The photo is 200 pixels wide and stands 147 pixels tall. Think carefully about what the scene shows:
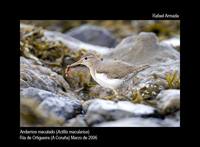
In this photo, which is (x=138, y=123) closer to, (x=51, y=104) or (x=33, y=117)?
(x=51, y=104)

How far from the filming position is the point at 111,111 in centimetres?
527

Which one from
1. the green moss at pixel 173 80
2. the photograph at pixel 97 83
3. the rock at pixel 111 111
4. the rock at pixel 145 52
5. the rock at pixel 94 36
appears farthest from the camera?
the rock at pixel 94 36

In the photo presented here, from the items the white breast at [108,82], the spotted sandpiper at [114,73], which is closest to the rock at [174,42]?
the spotted sandpiper at [114,73]

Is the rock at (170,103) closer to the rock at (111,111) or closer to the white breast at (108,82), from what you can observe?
the rock at (111,111)

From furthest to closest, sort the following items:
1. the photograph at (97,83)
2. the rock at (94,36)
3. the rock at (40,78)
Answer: the rock at (94,36)
the rock at (40,78)
the photograph at (97,83)

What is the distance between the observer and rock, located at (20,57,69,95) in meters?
6.18

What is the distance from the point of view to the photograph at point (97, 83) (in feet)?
17.7

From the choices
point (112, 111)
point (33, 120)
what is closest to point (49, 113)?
point (33, 120)

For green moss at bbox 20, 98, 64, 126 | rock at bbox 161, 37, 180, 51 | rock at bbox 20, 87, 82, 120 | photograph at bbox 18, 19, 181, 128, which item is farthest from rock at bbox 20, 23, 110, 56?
green moss at bbox 20, 98, 64, 126

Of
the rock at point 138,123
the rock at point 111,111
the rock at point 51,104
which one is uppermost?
the rock at point 51,104

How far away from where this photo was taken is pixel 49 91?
611 centimetres

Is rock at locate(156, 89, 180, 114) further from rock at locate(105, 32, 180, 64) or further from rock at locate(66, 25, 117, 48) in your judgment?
rock at locate(66, 25, 117, 48)
